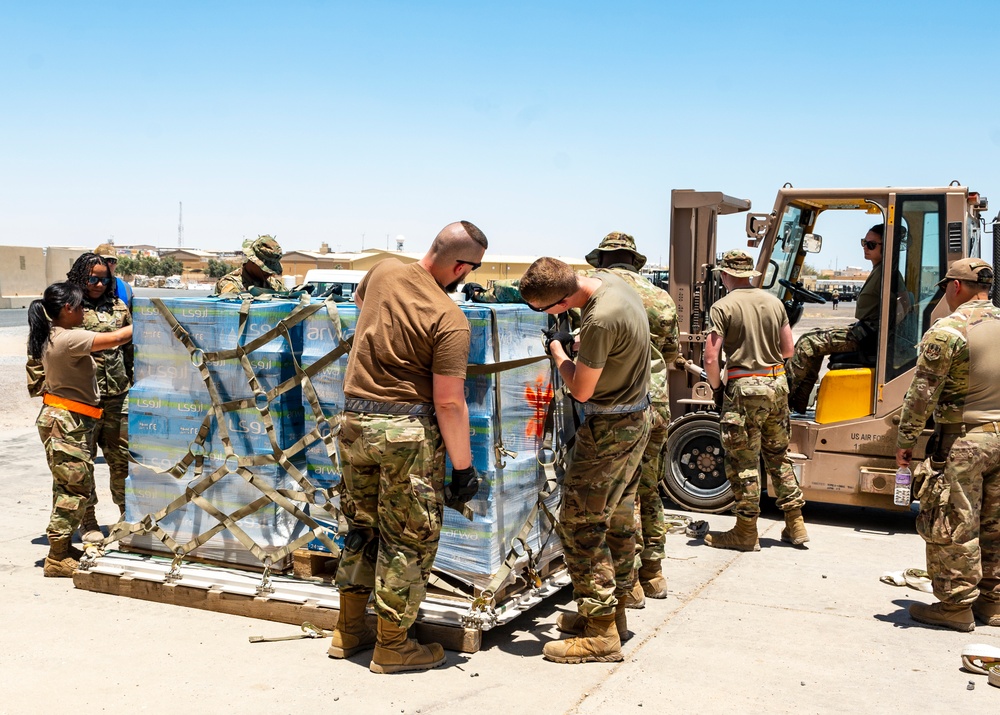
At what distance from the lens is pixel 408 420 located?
15.1 ft

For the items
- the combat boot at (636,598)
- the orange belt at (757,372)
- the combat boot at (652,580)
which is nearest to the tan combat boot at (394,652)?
Answer: the combat boot at (636,598)

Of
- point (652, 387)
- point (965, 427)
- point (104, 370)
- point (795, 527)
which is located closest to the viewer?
point (965, 427)

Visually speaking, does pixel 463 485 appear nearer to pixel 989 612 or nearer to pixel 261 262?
pixel 989 612

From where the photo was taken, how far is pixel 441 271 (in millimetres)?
4672

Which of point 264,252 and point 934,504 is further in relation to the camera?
point 264,252

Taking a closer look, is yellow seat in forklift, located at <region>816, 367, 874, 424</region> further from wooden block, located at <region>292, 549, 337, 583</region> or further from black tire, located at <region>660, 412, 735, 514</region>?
wooden block, located at <region>292, 549, 337, 583</region>

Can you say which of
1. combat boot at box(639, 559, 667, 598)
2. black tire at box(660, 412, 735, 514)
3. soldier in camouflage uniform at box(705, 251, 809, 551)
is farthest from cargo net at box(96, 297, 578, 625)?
black tire at box(660, 412, 735, 514)

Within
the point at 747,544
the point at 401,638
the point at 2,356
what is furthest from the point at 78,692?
the point at 2,356

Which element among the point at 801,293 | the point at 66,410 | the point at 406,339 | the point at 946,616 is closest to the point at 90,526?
the point at 66,410

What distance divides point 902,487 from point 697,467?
2.56 m

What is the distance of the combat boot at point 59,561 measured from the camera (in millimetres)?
6246

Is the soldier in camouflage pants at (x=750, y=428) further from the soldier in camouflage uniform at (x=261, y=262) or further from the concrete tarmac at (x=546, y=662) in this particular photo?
the soldier in camouflage uniform at (x=261, y=262)

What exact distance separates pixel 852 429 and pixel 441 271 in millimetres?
4434

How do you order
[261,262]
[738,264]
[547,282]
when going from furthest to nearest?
[261,262]
[738,264]
[547,282]
